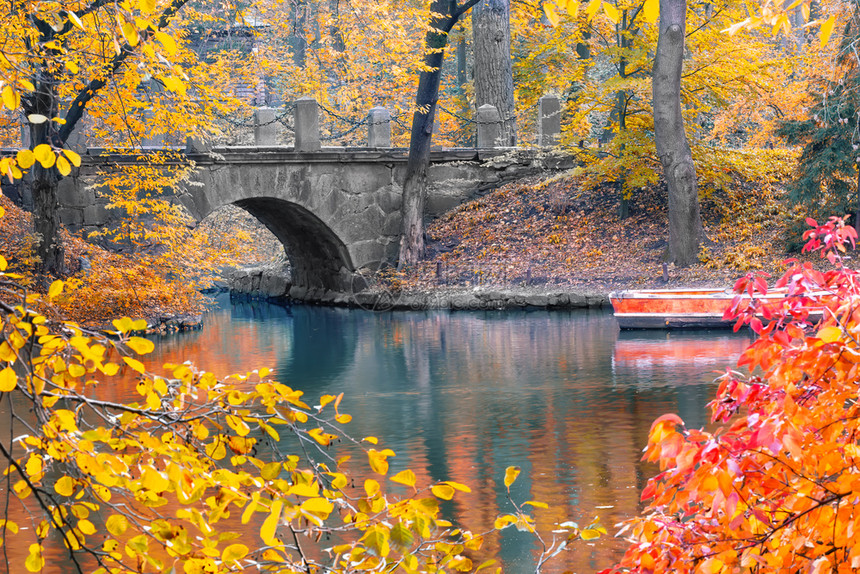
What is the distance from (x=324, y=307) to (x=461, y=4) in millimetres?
7556

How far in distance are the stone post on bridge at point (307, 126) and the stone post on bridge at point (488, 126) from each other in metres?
3.99

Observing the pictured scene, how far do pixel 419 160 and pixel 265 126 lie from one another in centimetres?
355

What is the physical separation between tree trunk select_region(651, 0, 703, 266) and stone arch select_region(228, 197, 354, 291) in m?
7.47

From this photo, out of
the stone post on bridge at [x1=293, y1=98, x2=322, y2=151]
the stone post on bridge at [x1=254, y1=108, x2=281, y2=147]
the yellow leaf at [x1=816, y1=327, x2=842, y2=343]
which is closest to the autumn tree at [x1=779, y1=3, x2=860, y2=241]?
the stone post on bridge at [x1=293, y1=98, x2=322, y2=151]

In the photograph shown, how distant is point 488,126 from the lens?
25000 mm

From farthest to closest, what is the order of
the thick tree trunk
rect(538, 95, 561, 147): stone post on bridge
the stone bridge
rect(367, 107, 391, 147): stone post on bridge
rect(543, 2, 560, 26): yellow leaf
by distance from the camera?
1. rect(538, 95, 561, 147): stone post on bridge
2. rect(367, 107, 391, 147): stone post on bridge
3. the stone bridge
4. the thick tree trunk
5. rect(543, 2, 560, 26): yellow leaf

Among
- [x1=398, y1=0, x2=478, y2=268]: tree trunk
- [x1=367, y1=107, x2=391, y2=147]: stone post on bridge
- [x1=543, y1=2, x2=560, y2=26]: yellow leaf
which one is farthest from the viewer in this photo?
[x1=367, y1=107, x2=391, y2=147]: stone post on bridge

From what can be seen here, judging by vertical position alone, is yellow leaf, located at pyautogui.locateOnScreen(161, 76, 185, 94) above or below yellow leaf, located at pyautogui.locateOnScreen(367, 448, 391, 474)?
above

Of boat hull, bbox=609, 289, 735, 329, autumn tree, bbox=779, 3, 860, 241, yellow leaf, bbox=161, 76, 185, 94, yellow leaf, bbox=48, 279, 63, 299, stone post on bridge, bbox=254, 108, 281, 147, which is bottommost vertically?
boat hull, bbox=609, 289, 735, 329

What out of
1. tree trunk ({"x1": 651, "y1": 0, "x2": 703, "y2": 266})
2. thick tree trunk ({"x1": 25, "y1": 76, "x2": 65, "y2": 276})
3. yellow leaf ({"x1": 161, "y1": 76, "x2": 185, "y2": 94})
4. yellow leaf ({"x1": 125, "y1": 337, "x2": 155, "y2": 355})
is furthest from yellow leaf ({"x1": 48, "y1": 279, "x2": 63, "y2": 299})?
tree trunk ({"x1": 651, "y1": 0, "x2": 703, "y2": 266})

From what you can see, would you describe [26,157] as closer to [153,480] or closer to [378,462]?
[153,480]

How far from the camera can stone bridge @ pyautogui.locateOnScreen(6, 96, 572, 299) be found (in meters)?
21.6

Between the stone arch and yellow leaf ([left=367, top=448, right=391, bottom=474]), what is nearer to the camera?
yellow leaf ([left=367, top=448, right=391, bottom=474])

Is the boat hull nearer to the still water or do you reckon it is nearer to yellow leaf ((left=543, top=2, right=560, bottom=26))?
the still water
